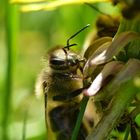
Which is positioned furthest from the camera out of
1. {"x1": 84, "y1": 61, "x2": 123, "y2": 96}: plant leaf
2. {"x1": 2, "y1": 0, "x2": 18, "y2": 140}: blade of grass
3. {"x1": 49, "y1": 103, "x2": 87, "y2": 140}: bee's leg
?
{"x1": 2, "y1": 0, "x2": 18, "y2": 140}: blade of grass

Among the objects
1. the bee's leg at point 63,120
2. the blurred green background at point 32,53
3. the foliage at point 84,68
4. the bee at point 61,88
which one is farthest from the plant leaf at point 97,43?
the blurred green background at point 32,53

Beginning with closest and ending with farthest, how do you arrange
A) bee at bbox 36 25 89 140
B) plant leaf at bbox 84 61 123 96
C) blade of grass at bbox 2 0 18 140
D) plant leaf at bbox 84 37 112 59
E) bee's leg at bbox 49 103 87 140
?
plant leaf at bbox 84 61 123 96 → plant leaf at bbox 84 37 112 59 → bee at bbox 36 25 89 140 → bee's leg at bbox 49 103 87 140 → blade of grass at bbox 2 0 18 140

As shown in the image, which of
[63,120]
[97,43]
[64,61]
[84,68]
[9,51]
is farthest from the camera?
[9,51]

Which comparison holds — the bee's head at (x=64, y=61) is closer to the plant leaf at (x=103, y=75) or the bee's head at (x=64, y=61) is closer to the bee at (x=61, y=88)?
the bee at (x=61, y=88)

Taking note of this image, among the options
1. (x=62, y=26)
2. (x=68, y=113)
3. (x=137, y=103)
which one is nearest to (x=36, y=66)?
(x=62, y=26)

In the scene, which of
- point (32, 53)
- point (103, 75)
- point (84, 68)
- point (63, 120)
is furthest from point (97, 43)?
point (32, 53)

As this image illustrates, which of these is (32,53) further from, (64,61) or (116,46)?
(116,46)

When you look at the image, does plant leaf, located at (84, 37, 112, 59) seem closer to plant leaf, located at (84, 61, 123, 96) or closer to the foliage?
the foliage

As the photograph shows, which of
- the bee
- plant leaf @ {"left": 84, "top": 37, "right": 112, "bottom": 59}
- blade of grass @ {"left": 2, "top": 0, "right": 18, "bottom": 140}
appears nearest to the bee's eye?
the bee
